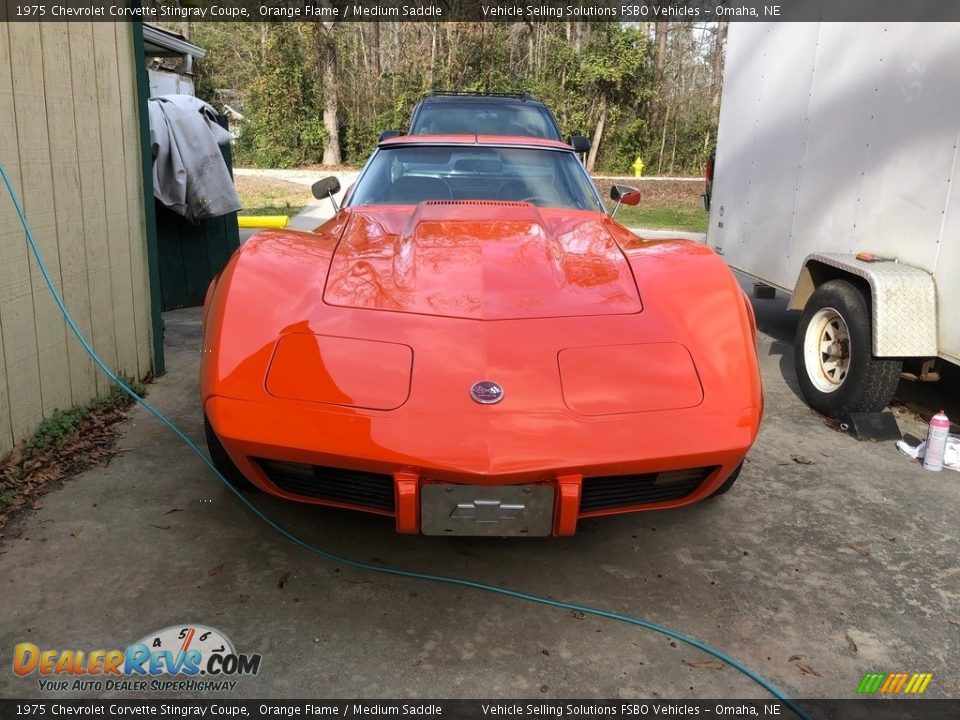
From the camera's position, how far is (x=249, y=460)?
7.79 feet

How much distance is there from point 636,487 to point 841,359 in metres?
2.60

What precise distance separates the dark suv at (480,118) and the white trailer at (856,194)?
132 inches

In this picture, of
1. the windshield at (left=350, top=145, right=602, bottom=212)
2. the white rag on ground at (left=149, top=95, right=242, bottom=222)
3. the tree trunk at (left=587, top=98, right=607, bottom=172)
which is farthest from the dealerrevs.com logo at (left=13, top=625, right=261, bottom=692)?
the tree trunk at (left=587, top=98, right=607, bottom=172)

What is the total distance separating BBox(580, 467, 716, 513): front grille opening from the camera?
7.69 ft

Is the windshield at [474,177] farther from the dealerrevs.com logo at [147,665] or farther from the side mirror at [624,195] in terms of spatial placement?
the dealerrevs.com logo at [147,665]

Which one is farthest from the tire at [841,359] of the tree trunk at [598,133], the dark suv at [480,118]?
the tree trunk at [598,133]

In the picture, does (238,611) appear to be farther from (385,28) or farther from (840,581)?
(385,28)

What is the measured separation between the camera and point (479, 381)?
7.63ft

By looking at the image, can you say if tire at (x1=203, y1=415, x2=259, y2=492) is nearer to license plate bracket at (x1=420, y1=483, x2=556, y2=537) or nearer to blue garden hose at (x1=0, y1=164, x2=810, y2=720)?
blue garden hose at (x1=0, y1=164, x2=810, y2=720)

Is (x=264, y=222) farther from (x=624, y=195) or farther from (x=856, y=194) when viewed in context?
(x=856, y=194)

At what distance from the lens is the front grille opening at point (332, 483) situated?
233 centimetres

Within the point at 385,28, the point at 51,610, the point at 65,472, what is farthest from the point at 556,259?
the point at 385,28

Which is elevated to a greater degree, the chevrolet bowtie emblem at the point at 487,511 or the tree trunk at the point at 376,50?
the tree trunk at the point at 376,50

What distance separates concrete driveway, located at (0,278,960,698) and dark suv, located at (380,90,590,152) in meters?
6.25
